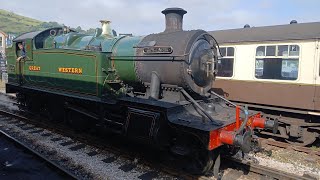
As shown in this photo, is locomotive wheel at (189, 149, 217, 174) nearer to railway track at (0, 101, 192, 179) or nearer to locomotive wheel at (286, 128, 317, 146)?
railway track at (0, 101, 192, 179)

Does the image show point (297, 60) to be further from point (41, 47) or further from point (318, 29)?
point (41, 47)

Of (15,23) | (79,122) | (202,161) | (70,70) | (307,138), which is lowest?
(307,138)

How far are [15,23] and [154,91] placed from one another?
139782mm

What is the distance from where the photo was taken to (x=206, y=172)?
575cm

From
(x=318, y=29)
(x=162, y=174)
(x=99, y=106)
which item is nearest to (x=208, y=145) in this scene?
(x=162, y=174)

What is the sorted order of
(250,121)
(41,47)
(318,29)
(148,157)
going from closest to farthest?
1. (250,121)
2. (148,157)
3. (318,29)
4. (41,47)

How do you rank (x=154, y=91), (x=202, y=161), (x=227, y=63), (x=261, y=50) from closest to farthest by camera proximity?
(x=202, y=161) < (x=154, y=91) < (x=261, y=50) < (x=227, y=63)

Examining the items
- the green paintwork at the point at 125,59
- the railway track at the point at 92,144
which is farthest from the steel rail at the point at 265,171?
the green paintwork at the point at 125,59

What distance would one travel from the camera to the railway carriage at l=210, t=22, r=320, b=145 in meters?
7.86

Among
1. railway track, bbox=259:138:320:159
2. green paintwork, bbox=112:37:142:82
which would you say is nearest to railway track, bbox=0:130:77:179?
green paintwork, bbox=112:37:142:82

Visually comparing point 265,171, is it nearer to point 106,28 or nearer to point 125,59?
point 125,59

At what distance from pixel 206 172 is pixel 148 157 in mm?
1455

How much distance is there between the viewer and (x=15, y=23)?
12794 centimetres

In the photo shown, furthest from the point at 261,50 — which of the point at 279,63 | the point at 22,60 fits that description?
the point at 22,60
